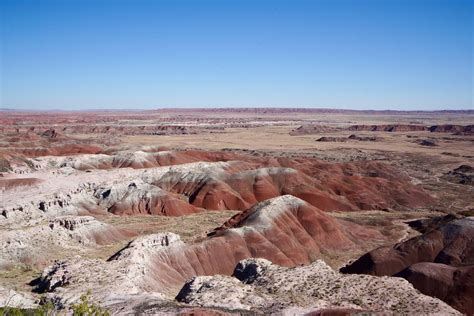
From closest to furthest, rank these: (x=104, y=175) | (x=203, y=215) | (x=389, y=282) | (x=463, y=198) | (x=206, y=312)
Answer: (x=206, y=312) < (x=389, y=282) < (x=203, y=215) < (x=104, y=175) < (x=463, y=198)

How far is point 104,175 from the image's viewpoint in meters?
72.1

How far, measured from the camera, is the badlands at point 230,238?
2844 centimetres

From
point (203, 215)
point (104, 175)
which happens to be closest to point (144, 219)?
point (203, 215)

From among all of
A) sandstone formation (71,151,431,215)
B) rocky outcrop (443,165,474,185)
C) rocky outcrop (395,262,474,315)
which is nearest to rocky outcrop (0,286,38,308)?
rocky outcrop (395,262,474,315)

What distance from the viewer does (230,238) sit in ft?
146

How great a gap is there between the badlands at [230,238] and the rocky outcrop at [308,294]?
12 cm

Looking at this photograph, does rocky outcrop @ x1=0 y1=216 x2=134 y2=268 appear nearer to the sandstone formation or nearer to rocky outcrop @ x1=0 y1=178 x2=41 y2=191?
the sandstone formation

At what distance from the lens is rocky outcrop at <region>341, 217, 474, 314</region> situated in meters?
34.8

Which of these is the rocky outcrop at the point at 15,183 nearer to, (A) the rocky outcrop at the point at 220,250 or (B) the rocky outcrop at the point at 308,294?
(A) the rocky outcrop at the point at 220,250

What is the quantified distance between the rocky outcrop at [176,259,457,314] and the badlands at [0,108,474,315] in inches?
4.6

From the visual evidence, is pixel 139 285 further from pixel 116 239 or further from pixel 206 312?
pixel 116 239

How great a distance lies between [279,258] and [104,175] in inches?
1467

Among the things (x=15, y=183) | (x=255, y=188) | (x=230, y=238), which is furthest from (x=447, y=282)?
(x=15, y=183)

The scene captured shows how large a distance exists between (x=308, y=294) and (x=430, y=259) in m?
20.1
